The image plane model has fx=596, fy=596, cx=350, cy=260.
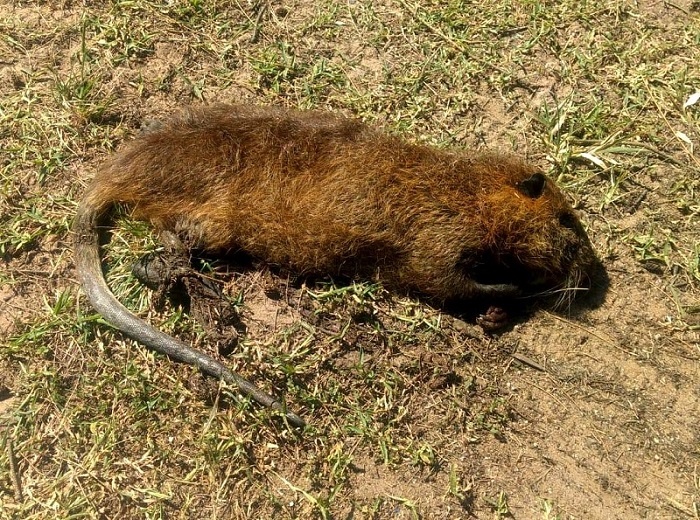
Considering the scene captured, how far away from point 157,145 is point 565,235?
2.88 metres

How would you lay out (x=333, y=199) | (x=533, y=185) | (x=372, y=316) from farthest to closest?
(x=372, y=316)
(x=533, y=185)
(x=333, y=199)

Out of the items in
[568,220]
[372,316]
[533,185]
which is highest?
[533,185]

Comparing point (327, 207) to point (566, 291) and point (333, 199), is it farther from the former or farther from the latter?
point (566, 291)

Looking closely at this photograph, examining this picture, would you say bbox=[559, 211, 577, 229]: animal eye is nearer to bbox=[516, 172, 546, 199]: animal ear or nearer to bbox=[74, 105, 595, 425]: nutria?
bbox=[74, 105, 595, 425]: nutria

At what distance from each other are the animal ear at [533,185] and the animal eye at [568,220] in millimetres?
281

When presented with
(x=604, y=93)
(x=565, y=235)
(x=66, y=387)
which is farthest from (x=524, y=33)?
(x=66, y=387)

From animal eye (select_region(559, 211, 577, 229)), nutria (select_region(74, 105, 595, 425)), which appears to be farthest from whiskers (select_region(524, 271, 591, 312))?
animal eye (select_region(559, 211, 577, 229))

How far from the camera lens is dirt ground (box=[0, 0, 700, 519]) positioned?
387 centimetres

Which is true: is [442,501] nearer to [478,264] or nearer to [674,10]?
[478,264]

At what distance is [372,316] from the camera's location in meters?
4.28

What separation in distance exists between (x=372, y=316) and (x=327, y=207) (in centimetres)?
89

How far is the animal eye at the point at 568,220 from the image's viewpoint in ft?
14.1

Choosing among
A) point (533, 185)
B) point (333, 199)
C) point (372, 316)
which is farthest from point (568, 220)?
point (333, 199)

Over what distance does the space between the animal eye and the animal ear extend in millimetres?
281
